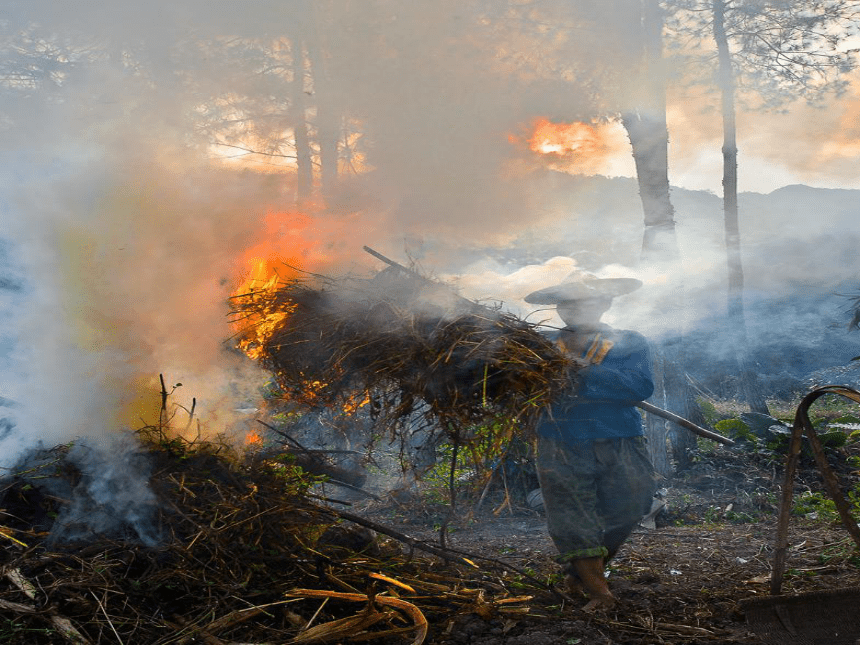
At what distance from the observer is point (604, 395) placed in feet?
14.2

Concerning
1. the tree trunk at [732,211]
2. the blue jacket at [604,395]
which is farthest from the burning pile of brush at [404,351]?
the tree trunk at [732,211]

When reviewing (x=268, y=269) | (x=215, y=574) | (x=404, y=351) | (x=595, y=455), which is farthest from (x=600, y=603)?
(x=268, y=269)

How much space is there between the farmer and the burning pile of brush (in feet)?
1.39

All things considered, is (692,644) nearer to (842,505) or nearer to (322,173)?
(842,505)

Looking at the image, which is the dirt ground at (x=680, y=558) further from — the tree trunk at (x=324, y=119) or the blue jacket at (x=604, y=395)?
the tree trunk at (x=324, y=119)

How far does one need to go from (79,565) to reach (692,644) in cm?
323

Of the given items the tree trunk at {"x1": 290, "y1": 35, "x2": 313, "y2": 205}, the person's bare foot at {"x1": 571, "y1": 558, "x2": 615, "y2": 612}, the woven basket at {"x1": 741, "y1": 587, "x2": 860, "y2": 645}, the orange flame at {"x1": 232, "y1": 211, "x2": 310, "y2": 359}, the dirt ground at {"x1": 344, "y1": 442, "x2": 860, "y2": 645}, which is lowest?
the dirt ground at {"x1": 344, "y1": 442, "x2": 860, "y2": 645}

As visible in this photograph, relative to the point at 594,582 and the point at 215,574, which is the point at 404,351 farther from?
the point at 594,582

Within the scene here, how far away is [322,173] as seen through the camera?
7.71 metres

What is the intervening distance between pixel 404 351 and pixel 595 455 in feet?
5.12

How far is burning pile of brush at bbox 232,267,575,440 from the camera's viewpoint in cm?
377

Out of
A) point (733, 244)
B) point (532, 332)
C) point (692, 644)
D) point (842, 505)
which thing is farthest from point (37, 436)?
point (733, 244)

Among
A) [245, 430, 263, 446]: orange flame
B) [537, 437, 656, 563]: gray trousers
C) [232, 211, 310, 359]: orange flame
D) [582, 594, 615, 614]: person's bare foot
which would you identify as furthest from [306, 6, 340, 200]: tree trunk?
[582, 594, 615, 614]: person's bare foot

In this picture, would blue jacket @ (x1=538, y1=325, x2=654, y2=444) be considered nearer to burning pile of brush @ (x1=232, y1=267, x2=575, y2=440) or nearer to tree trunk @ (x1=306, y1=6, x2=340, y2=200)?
burning pile of brush @ (x1=232, y1=267, x2=575, y2=440)
